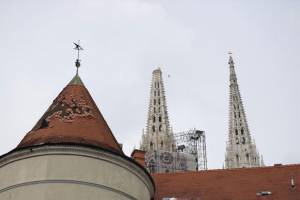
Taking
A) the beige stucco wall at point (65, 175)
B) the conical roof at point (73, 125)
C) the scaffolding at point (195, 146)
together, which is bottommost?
the beige stucco wall at point (65, 175)

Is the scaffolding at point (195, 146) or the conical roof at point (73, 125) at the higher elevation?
the scaffolding at point (195, 146)

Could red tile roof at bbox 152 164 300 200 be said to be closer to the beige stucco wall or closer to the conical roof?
the beige stucco wall

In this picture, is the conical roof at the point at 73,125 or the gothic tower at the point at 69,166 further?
the conical roof at the point at 73,125

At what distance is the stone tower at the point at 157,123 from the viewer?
79938 mm

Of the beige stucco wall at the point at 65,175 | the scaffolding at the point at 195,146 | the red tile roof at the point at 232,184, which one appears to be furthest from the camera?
the scaffolding at the point at 195,146

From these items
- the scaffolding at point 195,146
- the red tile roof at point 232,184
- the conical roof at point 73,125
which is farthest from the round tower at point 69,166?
the scaffolding at point 195,146

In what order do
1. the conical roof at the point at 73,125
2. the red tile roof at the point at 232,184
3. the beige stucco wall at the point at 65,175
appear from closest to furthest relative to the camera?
1. the beige stucco wall at the point at 65,175
2. the conical roof at the point at 73,125
3. the red tile roof at the point at 232,184

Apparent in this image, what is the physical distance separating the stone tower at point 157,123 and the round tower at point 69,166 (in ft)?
186

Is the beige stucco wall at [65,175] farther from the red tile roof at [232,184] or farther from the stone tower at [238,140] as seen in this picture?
the stone tower at [238,140]

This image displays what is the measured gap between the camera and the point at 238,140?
85.6m

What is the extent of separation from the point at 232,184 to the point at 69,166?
26.0ft

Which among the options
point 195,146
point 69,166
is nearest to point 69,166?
point 69,166

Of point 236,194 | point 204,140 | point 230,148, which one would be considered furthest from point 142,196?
point 230,148

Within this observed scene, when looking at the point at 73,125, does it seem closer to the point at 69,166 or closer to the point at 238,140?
the point at 69,166
